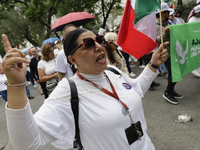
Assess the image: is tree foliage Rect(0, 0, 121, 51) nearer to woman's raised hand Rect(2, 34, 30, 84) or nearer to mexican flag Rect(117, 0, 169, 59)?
mexican flag Rect(117, 0, 169, 59)

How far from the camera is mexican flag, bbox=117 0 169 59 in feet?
5.68

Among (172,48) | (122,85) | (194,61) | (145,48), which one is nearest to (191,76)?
(194,61)

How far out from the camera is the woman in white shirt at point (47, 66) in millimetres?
3623

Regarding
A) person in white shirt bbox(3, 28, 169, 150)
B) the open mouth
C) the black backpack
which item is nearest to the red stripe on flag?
person in white shirt bbox(3, 28, 169, 150)

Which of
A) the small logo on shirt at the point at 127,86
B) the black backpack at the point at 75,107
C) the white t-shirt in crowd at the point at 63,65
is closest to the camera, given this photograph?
the black backpack at the point at 75,107

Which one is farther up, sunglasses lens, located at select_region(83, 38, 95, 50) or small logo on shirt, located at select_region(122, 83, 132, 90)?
sunglasses lens, located at select_region(83, 38, 95, 50)

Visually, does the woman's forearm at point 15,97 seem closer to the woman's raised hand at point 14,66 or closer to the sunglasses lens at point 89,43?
the woman's raised hand at point 14,66

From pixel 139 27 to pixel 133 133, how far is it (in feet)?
4.20

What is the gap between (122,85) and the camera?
55.2 inches

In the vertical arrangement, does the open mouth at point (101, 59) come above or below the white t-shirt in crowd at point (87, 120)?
above

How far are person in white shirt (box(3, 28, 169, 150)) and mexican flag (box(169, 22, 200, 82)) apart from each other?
163 cm

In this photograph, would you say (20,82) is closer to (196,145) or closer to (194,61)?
(196,145)

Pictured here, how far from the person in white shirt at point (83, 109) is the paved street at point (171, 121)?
1.45 metres

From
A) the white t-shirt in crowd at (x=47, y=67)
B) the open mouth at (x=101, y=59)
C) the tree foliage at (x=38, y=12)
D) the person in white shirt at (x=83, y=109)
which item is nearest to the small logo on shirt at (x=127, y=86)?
the person in white shirt at (x=83, y=109)
